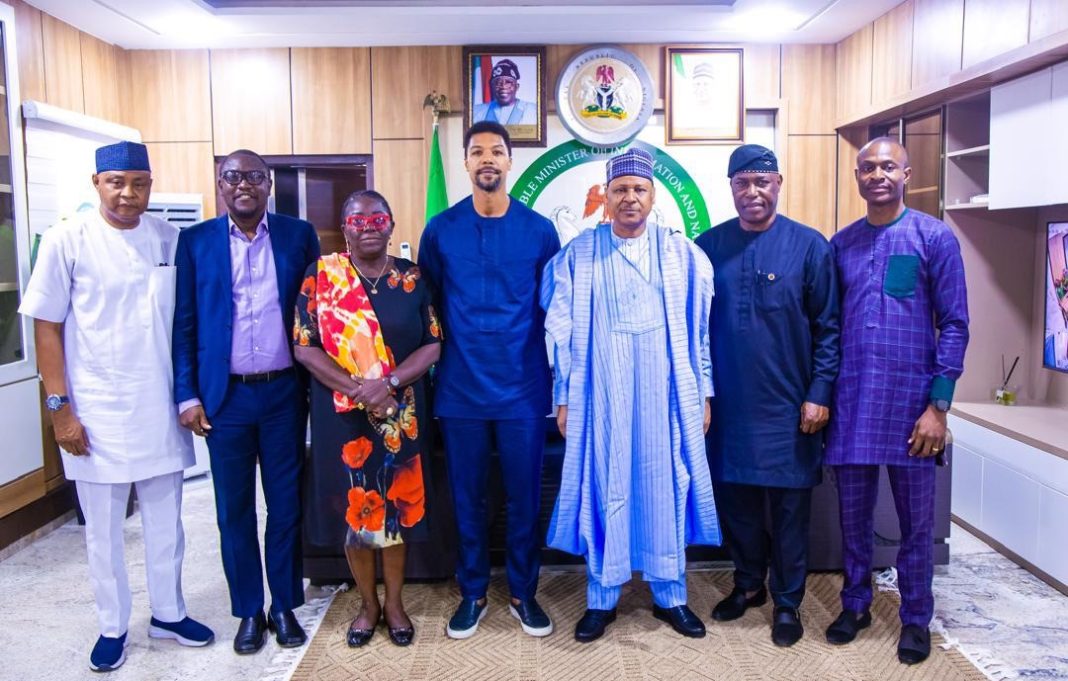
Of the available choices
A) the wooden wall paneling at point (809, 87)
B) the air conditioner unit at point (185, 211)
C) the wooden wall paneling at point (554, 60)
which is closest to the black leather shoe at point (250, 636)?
the air conditioner unit at point (185, 211)

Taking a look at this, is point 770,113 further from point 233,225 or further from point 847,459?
point 233,225

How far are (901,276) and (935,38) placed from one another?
222 cm

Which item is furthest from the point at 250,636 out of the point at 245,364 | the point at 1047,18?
the point at 1047,18

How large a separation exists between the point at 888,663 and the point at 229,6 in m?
4.43

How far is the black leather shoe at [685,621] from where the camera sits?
2672 millimetres

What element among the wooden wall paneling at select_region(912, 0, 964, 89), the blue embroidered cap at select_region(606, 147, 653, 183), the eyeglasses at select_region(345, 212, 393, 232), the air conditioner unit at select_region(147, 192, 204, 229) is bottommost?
the eyeglasses at select_region(345, 212, 393, 232)

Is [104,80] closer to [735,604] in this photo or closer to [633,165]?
[633,165]

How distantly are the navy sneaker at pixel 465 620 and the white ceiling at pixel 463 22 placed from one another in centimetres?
322

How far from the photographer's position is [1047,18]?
123 inches

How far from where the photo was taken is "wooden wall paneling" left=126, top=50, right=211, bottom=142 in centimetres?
539

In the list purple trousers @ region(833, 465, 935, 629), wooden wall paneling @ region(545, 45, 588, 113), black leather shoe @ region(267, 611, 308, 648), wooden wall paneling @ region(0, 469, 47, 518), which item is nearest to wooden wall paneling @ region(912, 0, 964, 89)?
wooden wall paneling @ region(545, 45, 588, 113)

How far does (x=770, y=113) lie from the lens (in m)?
5.57

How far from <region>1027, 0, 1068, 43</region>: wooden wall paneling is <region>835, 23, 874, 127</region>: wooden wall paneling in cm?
165

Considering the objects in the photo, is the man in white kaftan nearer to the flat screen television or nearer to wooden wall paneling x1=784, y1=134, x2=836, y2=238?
the flat screen television
